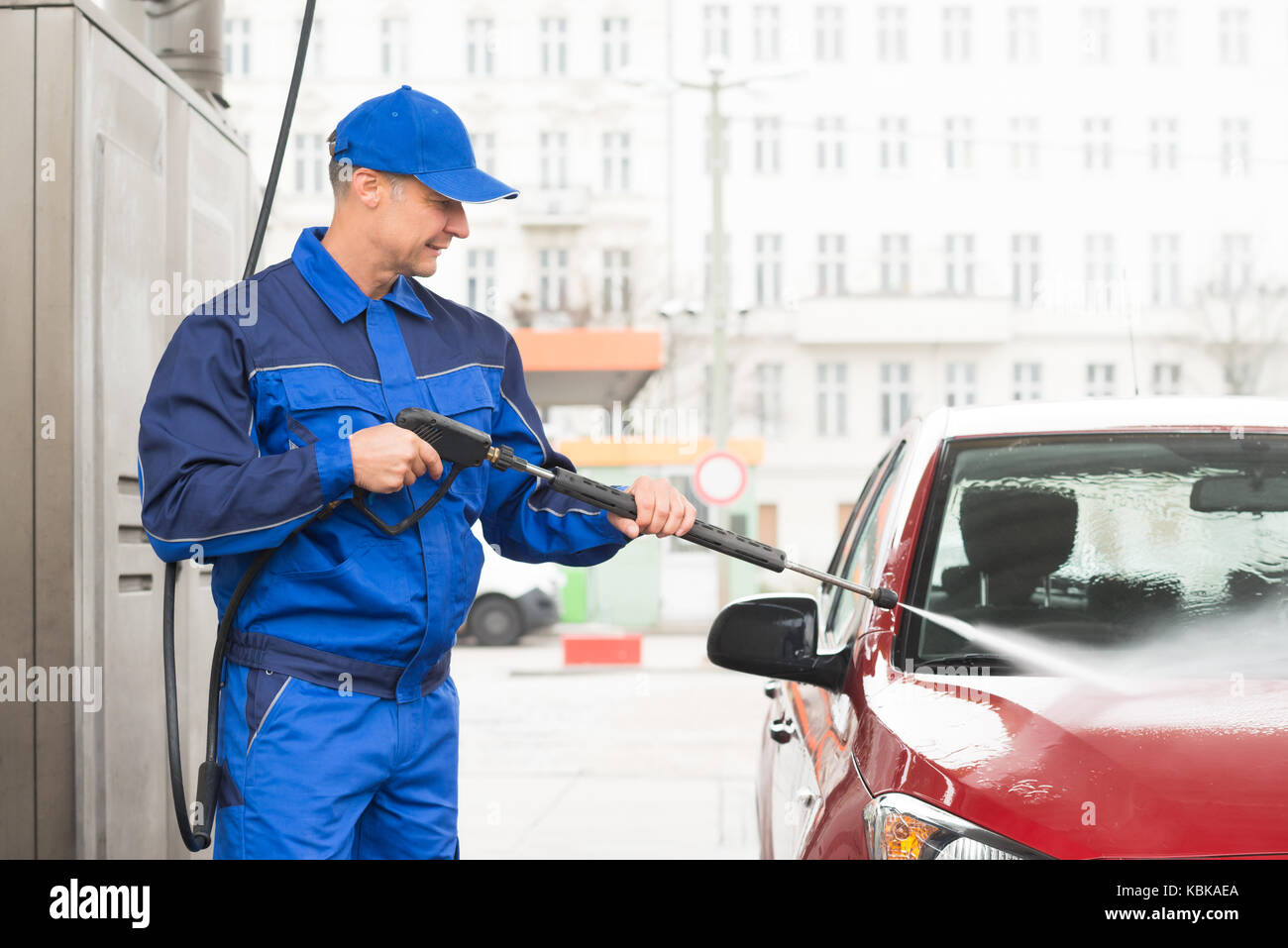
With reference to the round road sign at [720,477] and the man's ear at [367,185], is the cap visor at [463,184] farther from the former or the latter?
the round road sign at [720,477]

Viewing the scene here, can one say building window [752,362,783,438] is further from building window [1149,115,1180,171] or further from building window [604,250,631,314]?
building window [1149,115,1180,171]

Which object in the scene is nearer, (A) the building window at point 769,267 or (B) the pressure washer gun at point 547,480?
(B) the pressure washer gun at point 547,480

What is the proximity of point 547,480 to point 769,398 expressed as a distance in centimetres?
4015

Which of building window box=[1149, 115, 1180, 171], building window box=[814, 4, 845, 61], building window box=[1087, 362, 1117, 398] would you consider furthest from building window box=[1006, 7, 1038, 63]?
building window box=[1087, 362, 1117, 398]

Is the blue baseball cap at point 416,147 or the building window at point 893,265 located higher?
the building window at point 893,265

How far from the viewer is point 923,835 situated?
79.1 inches

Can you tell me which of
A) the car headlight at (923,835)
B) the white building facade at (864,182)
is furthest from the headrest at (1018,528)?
the white building facade at (864,182)

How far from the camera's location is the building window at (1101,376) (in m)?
42.7

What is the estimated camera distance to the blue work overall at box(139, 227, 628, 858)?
227 centimetres

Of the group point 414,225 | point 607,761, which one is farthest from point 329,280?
point 607,761

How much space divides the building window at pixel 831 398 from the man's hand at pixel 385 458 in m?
40.3

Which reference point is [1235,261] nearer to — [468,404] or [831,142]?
[831,142]
